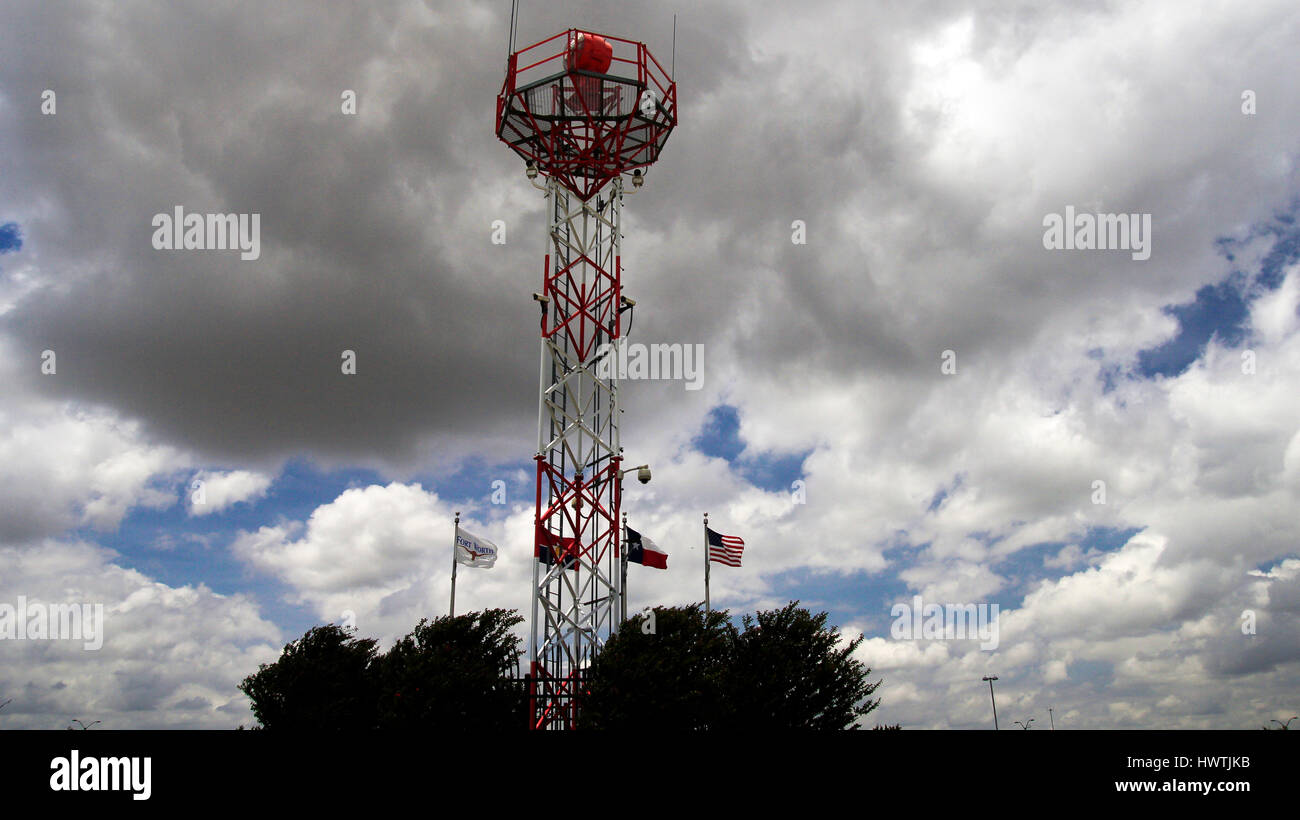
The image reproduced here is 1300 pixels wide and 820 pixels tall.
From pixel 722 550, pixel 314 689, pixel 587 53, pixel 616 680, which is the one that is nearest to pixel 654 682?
→ pixel 616 680

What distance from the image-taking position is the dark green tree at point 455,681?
997 inches

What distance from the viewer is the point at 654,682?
24.8 m

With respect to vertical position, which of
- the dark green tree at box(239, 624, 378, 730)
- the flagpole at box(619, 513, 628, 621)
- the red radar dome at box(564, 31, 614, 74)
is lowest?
the dark green tree at box(239, 624, 378, 730)

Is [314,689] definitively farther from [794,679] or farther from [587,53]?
[587,53]

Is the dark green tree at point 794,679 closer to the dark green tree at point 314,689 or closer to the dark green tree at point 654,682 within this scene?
the dark green tree at point 654,682

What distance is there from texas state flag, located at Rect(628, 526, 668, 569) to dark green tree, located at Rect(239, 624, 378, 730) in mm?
12175

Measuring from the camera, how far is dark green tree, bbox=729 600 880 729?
29.3 m

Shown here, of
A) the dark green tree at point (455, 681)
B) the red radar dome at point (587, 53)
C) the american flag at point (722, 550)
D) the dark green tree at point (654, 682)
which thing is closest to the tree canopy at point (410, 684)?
the dark green tree at point (455, 681)

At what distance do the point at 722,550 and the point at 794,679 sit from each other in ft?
17.0

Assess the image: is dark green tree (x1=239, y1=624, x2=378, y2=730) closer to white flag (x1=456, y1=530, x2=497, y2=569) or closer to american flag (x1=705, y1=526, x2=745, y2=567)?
white flag (x1=456, y1=530, x2=497, y2=569)

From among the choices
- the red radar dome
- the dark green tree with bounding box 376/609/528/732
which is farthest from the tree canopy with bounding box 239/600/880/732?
the red radar dome

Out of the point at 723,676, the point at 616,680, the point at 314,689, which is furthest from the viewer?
the point at 314,689
